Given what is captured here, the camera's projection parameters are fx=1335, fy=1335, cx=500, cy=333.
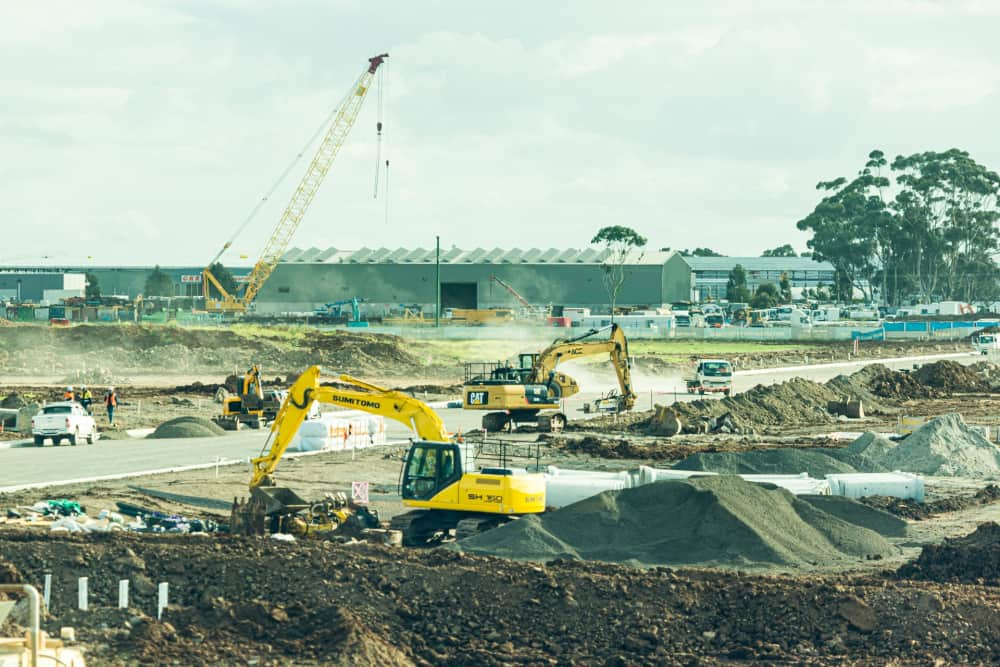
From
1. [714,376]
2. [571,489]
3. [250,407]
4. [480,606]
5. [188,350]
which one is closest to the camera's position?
[480,606]

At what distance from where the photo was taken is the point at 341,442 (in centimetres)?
4425

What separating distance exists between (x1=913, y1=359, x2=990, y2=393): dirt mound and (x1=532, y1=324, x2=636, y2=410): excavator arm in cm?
2486

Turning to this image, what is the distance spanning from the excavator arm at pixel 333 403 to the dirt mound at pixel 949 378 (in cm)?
4998

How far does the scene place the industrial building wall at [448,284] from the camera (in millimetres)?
151625

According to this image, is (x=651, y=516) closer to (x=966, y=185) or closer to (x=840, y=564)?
(x=840, y=564)

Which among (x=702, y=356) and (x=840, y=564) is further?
(x=702, y=356)

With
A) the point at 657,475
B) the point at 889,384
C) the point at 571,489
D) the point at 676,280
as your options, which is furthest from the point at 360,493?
the point at 676,280

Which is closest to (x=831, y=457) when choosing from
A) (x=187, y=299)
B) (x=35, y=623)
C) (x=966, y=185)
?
(x=35, y=623)

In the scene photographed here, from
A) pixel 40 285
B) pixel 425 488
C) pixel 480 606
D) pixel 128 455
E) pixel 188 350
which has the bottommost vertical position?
pixel 128 455

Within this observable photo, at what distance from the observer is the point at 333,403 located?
27.9 m

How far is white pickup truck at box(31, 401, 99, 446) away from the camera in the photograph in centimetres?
4481

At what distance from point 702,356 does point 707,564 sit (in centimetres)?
7206

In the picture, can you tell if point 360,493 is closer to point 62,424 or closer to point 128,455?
point 128,455

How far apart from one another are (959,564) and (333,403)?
A: 41.5 feet
